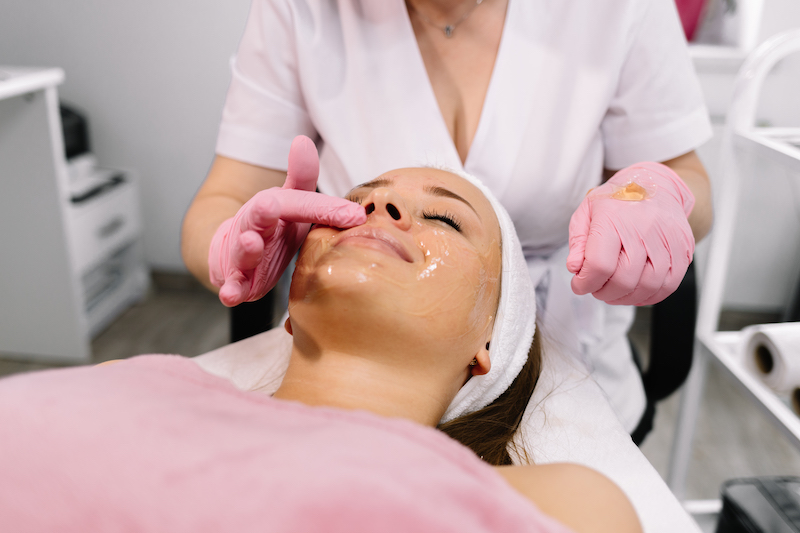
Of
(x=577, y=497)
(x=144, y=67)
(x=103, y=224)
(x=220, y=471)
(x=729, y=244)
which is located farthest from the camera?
(x=144, y=67)

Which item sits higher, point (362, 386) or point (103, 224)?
point (362, 386)

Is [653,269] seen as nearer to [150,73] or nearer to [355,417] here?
[355,417]

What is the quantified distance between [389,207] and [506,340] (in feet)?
0.85

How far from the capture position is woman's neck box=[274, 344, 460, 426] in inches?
29.8

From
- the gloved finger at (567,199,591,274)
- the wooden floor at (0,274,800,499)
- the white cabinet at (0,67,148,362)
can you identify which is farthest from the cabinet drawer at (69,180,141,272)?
the gloved finger at (567,199,591,274)

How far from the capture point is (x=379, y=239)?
0.77m

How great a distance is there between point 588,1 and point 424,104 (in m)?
0.32

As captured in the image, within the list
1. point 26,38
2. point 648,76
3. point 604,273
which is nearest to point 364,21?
point 648,76

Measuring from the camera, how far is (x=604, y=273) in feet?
2.43

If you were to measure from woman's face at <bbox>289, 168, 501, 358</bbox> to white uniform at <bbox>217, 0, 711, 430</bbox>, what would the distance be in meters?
0.17

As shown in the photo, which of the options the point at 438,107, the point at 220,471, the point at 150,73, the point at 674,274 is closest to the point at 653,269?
the point at 674,274

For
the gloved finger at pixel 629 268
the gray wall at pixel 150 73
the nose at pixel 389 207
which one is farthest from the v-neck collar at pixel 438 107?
the gray wall at pixel 150 73

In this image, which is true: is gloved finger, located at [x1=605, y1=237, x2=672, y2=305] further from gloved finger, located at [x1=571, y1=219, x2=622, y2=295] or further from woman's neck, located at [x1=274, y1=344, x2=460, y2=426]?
woman's neck, located at [x1=274, y1=344, x2=460, y2=426]

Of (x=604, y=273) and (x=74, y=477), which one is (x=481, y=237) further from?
(x=74, y=477)
